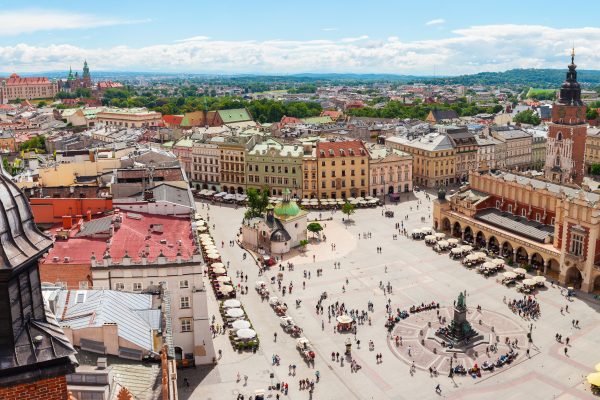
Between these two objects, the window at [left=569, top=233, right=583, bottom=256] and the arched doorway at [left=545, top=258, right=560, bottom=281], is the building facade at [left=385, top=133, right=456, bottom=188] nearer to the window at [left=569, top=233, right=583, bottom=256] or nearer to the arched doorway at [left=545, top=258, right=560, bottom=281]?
the arched doorway at [left=545, top=258, right=560, bottom=281]

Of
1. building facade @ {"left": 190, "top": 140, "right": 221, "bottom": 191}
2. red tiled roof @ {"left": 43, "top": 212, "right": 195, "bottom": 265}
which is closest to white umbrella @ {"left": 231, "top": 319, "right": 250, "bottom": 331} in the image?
red tiled roof @ {"left": 43, "top": 212, "right": 195, "bottom": 265}

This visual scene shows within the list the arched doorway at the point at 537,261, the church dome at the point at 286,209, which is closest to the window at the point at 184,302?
the church dome at the point at 286,209

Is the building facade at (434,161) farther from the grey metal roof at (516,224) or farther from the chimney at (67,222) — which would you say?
the chimney at (67,222)

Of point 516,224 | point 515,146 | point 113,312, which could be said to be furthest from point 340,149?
point 113,312

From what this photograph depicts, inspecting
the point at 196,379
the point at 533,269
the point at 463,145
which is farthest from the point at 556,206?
the point at 463,145

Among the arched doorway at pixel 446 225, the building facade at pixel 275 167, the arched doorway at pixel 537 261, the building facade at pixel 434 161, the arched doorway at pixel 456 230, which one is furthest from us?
the building facade at pixel 434 161
